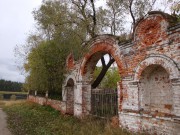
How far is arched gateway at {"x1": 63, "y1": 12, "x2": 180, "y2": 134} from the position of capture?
7629 mm

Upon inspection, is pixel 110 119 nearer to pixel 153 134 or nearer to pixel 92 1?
pixel 153 134

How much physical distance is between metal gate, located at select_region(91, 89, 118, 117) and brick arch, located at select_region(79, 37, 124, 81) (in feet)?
4.80

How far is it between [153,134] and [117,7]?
11.1 m

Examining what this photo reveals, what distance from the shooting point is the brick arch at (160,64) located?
750cm

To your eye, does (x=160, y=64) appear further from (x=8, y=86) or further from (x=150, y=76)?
(x=8, y=86)

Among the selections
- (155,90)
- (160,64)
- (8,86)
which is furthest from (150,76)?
(8,86)

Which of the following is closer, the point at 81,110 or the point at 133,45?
the point at 133,45

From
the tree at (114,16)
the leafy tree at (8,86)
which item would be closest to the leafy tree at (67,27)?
the tree at (114,16)

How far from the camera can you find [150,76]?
8.99 meters

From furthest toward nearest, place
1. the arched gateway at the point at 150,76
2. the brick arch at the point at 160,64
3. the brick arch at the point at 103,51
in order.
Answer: the brick arch at the point at 103,51 < the arched gateway at the point at 150,76 < the brick arch at the point at 160,64

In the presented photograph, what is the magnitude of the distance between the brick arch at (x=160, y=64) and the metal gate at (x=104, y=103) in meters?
2.29

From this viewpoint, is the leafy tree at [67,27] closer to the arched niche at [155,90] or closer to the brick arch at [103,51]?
the brick arch at [103,51]

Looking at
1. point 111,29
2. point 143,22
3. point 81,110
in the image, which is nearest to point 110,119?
point 81,110

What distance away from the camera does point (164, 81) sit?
27.6ft
